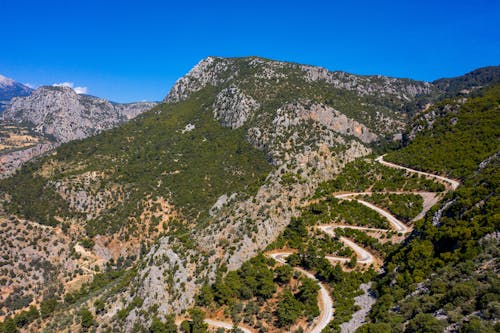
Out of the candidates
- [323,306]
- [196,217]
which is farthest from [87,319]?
[196,217]

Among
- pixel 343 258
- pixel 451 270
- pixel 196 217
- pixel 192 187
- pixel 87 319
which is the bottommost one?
pixel 87 319

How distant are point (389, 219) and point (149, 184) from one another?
112674 mm

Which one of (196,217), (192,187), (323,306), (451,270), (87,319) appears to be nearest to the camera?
(451,270)

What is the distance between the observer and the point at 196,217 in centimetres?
13912

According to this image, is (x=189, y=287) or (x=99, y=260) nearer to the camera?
(x=189, y=287)

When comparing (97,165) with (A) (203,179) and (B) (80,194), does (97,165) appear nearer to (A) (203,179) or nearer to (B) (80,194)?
(B) (80,194)

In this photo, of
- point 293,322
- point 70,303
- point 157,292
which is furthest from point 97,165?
point 293,322

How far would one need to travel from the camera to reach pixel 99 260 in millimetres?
128875

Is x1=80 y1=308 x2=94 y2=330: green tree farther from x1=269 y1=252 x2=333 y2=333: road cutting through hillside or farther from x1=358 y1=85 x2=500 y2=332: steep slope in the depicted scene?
x1=358 y1=85 x2=500 y2=332: steep slope

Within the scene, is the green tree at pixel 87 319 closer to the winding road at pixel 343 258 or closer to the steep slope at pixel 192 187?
the steep slope at pixel 192 187

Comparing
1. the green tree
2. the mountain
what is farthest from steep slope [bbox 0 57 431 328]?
the green tree

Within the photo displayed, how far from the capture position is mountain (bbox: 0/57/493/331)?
72438 millimetres

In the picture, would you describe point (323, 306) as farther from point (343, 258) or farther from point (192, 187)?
point (192, 187)

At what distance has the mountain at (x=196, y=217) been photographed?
7244cm
